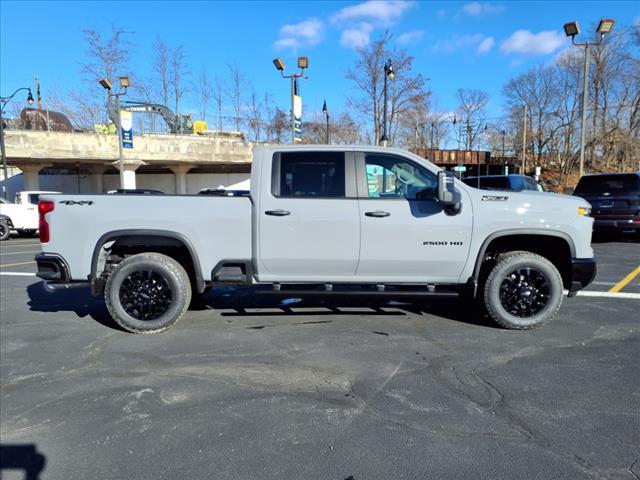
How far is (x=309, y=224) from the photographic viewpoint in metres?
4.85

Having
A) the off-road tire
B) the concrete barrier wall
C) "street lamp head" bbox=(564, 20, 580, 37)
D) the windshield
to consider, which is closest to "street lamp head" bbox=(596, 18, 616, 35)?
"street lamp head" bbox=(564, 20, 580, 37)

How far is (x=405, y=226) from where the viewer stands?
484cm

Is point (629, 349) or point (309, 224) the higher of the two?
point (309, 224)

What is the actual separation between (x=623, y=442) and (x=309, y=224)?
3.18m

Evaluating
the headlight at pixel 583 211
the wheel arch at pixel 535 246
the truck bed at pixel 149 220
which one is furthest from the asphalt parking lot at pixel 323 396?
the headlight at pixel 583 211

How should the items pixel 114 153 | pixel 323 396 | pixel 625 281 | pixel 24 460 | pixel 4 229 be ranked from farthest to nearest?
pixel 114 153 < pixel 4 229 < pixel 625 281 < pixel 323 396 < pixel 24 460

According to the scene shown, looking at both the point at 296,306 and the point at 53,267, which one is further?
the point at 296,306

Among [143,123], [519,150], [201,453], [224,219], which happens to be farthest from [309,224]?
[519,150]

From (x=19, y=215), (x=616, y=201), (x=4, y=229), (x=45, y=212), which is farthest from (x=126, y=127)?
(x=616, y=201)

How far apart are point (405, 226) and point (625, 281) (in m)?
5.14

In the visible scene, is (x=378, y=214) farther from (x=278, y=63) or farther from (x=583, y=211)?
(x=278, y=63)

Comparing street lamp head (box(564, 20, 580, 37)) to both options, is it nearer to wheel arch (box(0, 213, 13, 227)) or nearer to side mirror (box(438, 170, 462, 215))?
side mirror (box(438, 170, 462, 215))

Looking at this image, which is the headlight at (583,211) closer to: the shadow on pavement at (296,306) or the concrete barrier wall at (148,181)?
the shadow on pavement at (296,306)

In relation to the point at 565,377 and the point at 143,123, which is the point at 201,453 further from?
the point at 143,123
